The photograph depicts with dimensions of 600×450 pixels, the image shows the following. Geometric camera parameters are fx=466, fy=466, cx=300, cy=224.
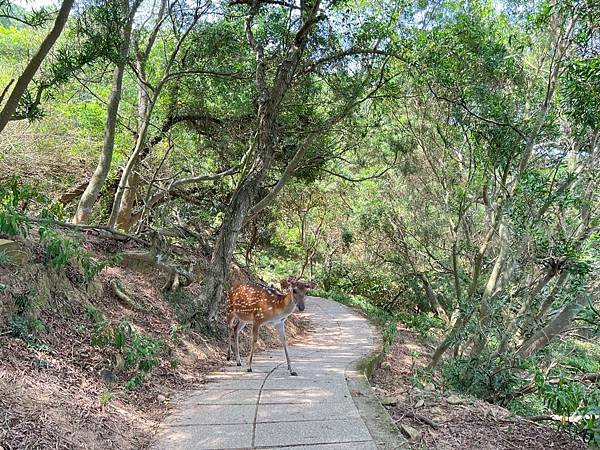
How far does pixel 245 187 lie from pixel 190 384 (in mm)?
3571

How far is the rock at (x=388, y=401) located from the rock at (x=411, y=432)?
0.79 metres

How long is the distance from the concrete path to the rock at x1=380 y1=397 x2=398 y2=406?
1.49 feet

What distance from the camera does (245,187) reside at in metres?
8.23

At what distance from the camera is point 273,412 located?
4.73 meters

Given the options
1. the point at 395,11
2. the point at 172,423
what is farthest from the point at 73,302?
the point at 395,11

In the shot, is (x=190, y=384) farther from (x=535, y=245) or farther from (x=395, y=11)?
(x=395, y=11)

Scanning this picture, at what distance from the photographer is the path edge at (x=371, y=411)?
406 cm

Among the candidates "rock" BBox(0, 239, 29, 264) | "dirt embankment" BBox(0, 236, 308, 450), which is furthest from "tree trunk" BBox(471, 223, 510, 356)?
"rock" BBox(0, 239, 29, 264)

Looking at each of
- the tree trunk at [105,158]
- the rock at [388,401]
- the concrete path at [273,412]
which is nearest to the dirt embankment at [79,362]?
the concrete path at [273,412]

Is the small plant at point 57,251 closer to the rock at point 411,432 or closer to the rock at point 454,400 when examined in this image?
the rock at point 411,432

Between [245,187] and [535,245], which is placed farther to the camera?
[245,187]

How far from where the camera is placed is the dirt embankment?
3615 millimetres

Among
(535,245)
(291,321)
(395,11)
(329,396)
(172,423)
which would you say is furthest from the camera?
(291,321)

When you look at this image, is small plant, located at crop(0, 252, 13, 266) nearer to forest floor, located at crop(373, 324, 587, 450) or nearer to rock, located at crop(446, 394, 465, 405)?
forest floor, located at crop(373, 324, 587, 450)
